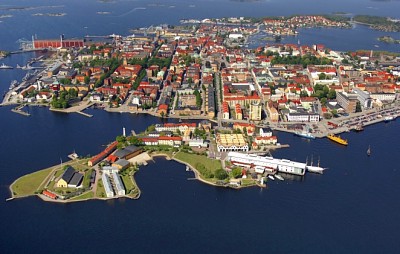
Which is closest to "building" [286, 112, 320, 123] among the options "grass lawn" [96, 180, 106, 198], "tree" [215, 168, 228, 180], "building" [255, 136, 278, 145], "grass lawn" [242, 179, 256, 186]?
"building" [255, 136, 278, 145]

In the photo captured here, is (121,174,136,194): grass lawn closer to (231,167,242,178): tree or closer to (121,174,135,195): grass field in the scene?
(121,174,135,195): grass field

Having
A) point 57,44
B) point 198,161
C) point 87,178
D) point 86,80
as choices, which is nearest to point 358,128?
point 198,161

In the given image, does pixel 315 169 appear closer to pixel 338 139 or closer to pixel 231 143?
pixel 338 139

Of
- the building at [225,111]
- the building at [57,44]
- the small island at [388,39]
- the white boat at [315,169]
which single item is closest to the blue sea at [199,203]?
the white boat at [315,169]

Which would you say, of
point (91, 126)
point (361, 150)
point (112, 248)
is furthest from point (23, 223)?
point (361, 150)

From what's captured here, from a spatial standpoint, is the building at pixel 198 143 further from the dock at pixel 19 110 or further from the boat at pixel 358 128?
the dock at pixel 19 110

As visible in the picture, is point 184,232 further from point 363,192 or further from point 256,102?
point 256,102
